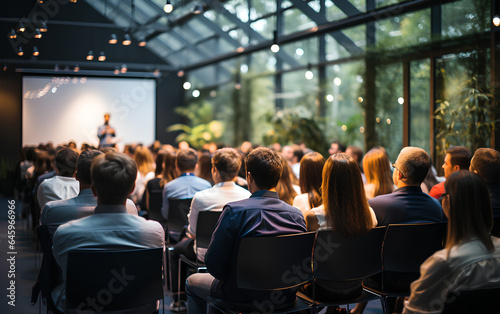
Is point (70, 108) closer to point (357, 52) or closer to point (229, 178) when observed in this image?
point (357, 52)

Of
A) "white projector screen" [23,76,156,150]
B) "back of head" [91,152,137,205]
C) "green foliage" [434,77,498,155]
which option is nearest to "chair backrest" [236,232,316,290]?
"back of head" [91,152,137,205]

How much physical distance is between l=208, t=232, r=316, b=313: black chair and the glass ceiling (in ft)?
19.6

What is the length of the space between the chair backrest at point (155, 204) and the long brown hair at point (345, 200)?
2.64 meters

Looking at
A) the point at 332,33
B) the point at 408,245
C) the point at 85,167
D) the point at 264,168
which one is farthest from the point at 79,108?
the point at 408,245

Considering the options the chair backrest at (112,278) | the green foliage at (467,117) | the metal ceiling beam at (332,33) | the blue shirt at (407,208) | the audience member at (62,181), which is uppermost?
the metal ceiling beam at (332,33)

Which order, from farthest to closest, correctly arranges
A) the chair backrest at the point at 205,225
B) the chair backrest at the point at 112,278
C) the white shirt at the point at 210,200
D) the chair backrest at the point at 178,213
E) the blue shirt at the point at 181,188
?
the blue shirt at the point at 181,188 < the chair backrest at the point at 178,213 < the white shirt at the point at 210,200 < the chair backrest at the point at 205,225 < the chair backrest at the point at 112,278

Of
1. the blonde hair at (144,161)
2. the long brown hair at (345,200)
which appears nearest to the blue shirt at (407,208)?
the long brown hair at (345,200)

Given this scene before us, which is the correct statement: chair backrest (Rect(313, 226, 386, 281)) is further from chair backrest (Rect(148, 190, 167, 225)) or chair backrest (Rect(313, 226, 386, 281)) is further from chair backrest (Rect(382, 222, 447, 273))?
chair backrest (Rect(148, 190, 167, 225))

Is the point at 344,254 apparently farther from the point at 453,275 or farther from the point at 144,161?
the point at 144,161

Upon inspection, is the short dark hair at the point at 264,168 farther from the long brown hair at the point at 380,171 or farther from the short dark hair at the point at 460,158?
the short dark hair at the point at 460,158

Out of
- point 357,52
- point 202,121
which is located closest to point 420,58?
point 357,52

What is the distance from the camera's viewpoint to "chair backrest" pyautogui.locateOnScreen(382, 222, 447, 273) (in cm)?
265

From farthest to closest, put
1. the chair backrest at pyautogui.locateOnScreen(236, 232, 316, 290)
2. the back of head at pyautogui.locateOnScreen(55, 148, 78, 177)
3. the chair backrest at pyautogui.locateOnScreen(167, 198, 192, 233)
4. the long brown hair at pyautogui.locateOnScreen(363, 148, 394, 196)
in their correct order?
the chair backrest at pyautogui.locateOnScreen(167, 198, 192, 233) → the back of head at pyautogui.locateOnScreen(55, 148, 78, 177) → the long brown hair at pyautogui.locateOnScreen(363, 148, 394, 196) → the chair backrest at pyautogui.locateOnScreen(236, 232, 316, 290)

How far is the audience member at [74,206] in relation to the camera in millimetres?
2621
